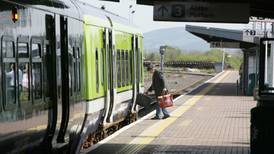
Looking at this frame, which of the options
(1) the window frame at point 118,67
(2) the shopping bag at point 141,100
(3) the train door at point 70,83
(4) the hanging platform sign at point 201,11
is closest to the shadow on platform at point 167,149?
(3) the train door at point 70,83

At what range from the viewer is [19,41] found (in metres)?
7.84

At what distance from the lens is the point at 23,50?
316 inches

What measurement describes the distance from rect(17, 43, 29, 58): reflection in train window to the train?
11mm

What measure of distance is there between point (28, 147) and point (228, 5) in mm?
5297

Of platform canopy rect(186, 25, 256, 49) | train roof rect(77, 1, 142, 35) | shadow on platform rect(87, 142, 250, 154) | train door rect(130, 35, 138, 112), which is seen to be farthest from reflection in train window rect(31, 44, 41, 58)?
platform canopy rect(186, 25, 256, 49)

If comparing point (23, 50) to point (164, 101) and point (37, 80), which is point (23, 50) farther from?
point (164, 101)

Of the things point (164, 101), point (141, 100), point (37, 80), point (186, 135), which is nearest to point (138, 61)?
point (141, 100)

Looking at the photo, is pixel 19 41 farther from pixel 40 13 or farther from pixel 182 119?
pixel 182 119

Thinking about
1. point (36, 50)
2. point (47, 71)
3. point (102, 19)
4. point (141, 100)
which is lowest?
point (141, 100)

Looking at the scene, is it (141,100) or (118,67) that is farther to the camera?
(141,100)

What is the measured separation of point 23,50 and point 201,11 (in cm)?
494

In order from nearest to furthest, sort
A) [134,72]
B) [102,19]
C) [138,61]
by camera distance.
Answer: [102,19] → [134,72] → [138,61]

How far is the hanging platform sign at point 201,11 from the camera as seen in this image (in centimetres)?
1205

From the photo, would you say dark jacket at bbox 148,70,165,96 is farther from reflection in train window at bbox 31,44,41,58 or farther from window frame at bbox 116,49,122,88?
reflection in train window at bbox 31,44,41,58
